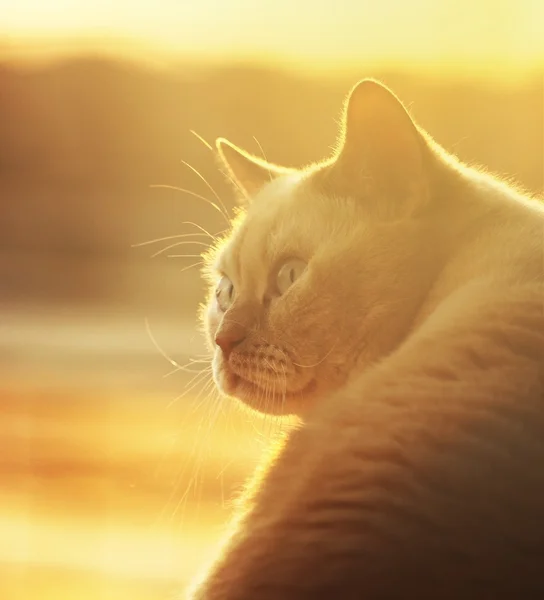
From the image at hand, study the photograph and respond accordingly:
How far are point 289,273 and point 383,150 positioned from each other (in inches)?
6.7

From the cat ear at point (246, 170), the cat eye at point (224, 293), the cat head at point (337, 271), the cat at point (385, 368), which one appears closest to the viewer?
the cat at point (385, 368)

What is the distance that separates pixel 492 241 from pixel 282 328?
0.24 m

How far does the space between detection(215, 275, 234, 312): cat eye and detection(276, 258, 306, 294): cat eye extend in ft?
0.36

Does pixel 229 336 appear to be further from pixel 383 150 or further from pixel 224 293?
pixel 383 150

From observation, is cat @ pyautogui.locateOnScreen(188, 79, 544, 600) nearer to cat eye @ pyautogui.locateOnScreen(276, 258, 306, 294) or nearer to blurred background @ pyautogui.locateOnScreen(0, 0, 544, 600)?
cat eye @ pyautogui.locateOnScreen(276, 258, 306, 294)

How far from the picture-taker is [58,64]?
69.2 inches

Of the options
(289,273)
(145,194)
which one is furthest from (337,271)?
(145,194)

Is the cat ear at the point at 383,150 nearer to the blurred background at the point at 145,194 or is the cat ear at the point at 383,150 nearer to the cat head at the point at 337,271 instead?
the cat head at the point at 337,271

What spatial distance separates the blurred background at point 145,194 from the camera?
4.42ft

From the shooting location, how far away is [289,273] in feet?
3.00

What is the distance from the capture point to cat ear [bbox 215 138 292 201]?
1.14 m

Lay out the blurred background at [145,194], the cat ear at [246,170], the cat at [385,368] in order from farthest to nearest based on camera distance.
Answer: the blurred background at [145,194]
the cat ear at [246,170]
the cat at [385,368]

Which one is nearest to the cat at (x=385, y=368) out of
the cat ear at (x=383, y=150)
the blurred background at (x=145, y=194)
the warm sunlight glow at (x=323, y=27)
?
the cat ear at (x=383, y=150)

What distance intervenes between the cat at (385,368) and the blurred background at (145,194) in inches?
9.1
